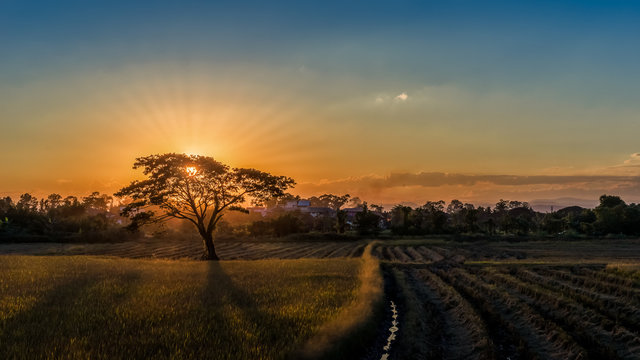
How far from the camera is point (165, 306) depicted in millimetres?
16062

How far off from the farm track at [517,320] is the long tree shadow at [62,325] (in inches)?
375

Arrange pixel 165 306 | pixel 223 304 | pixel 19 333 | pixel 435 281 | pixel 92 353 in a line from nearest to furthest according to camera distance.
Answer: pixel 92 353
pixel 19 333
pixel 165 306
pixel 223 304
pixel 435 281

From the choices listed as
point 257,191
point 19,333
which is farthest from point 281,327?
point 257,191

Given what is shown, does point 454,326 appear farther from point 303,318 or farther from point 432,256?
point 432,256

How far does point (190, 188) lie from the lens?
45.0m

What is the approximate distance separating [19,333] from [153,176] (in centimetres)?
3357

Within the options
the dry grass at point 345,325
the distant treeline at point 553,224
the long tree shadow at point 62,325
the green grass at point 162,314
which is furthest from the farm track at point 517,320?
the distant treeline at point 553,224

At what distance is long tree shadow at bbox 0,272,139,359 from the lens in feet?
34.7

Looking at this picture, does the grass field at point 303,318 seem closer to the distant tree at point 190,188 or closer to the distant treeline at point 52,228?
the distant tree at point 190,188

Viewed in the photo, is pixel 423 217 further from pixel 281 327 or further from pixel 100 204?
pixel 100 204

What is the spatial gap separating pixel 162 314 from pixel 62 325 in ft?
10.3

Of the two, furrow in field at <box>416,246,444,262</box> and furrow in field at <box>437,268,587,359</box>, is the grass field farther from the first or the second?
furrow in field at <box>416,246,444,262</box>

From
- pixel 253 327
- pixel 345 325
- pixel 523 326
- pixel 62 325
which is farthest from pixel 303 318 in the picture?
pixel 523 326

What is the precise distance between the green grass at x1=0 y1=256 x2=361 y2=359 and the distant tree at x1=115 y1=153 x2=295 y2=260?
18524mm
